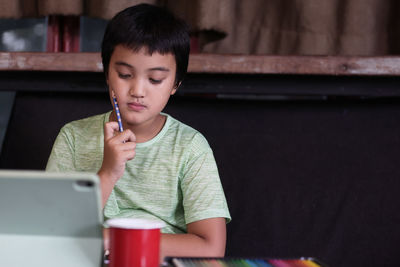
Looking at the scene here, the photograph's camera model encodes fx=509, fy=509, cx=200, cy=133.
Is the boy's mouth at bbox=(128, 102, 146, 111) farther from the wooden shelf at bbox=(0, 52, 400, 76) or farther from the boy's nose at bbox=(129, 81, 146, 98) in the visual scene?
the wooden shelf at bbox=(0, 52, 400, 76)

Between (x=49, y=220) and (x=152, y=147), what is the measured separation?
634 millimetres

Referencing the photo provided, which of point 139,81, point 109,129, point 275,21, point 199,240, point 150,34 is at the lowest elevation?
point 199,240

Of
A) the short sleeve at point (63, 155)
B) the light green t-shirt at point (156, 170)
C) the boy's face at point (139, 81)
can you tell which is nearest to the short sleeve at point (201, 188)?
the light green t-shirt at point (156, 170)

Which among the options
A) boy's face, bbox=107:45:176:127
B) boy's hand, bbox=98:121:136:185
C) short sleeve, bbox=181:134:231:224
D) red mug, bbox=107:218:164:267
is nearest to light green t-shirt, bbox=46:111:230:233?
short sleeve, bbox=181:134:231:224

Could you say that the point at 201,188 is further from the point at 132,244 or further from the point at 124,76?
the point at 132,244

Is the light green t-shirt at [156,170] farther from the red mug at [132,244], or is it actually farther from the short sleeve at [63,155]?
the red mug at [132,244]

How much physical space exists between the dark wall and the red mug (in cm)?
85

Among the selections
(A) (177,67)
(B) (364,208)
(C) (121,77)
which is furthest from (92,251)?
(B) (364,208)

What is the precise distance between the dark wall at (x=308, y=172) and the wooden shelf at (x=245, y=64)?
0.12 meters

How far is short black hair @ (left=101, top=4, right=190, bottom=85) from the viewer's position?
118cm

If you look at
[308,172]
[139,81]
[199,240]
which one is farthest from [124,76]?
[308,172]

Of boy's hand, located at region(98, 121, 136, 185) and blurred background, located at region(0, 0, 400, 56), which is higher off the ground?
blurred background, located at region(0, 0, 400, 56)

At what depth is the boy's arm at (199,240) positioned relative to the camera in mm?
1044

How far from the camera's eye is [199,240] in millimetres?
1120
